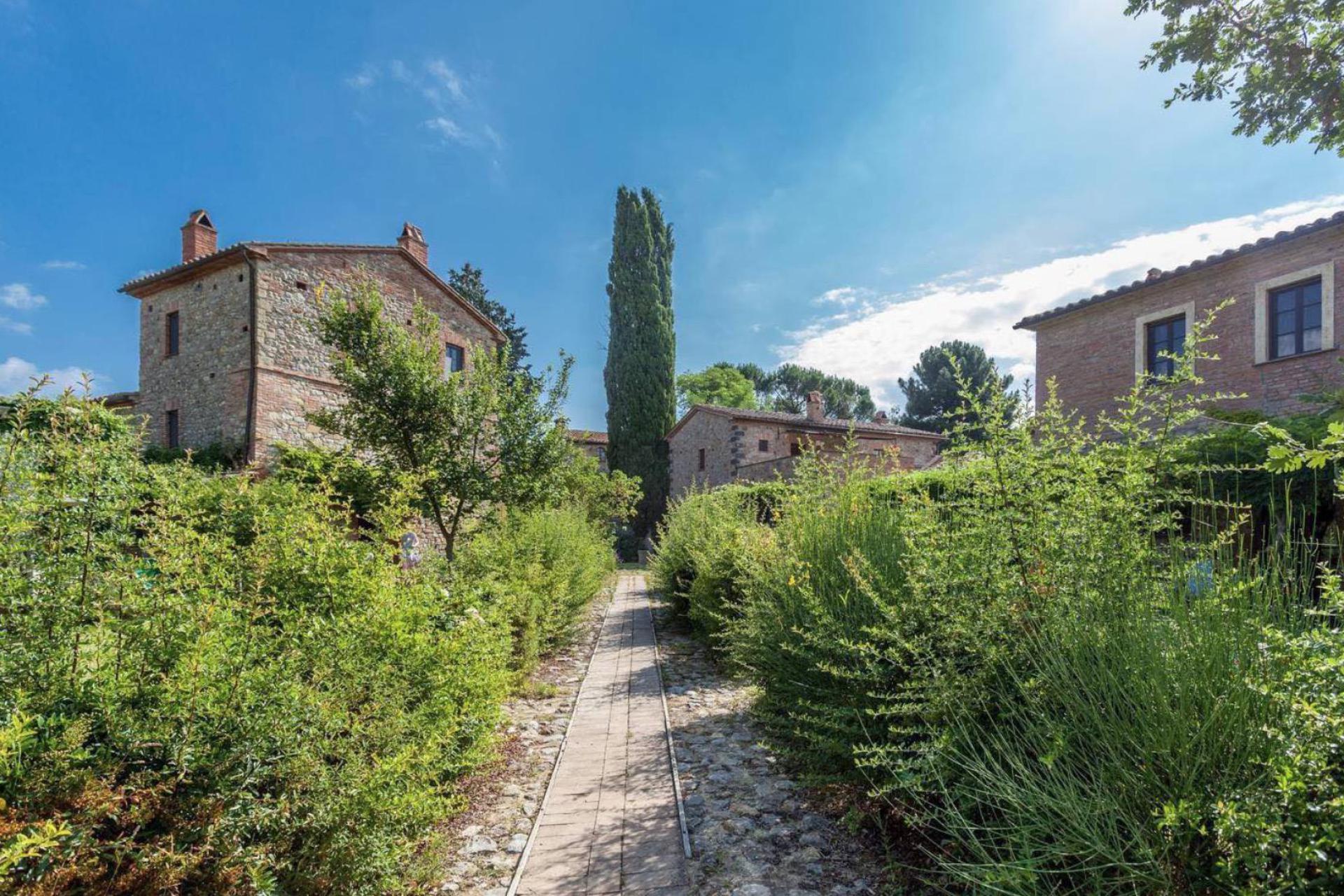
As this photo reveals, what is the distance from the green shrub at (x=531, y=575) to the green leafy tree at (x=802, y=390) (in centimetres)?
3978

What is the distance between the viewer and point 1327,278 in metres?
10.2

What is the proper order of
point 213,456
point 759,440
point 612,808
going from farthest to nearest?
point 759,440
point 213,456
point 612,808

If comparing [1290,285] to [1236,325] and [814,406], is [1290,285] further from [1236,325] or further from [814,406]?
[814,406]

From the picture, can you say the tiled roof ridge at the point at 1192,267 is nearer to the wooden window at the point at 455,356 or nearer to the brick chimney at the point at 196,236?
the wooden window at the point at 455,356

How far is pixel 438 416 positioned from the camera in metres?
7.54

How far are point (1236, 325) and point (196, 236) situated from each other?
25901 millimetres

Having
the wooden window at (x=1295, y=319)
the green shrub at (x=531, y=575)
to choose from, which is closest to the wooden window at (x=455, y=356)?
the green shrub at (x=531, y=575)

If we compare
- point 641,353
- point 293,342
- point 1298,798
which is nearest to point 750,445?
point 641,353

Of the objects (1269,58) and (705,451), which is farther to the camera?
(705,451)

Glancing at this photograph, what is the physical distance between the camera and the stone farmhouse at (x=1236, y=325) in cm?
1028

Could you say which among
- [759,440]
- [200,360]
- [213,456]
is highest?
[200,360]

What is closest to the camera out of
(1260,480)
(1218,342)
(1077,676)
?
(1077,676)

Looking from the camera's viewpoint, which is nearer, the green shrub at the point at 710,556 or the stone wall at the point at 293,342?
the green shrub at the point at 710,556

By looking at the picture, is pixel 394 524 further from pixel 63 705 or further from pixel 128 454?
pixel 63 705
